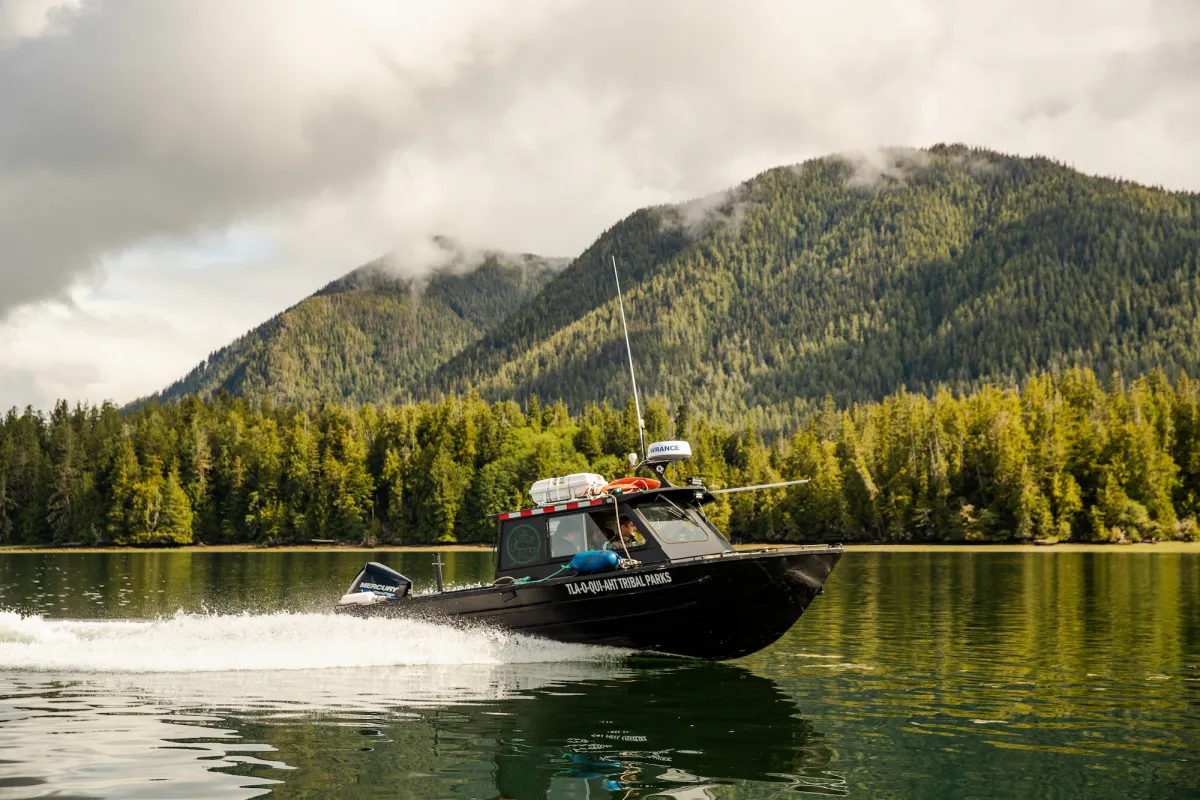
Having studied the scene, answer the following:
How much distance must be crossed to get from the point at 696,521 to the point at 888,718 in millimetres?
7209

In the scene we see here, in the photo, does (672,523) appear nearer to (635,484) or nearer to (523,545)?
(635,484)

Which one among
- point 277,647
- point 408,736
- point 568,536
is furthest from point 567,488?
point 408,736

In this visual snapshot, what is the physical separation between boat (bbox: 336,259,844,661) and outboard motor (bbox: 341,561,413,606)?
0.30m

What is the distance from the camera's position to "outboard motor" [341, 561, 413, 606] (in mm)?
25328

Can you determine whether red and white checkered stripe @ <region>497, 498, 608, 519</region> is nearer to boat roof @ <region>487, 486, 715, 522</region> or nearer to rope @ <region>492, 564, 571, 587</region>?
boat roof @ <region>487, 486, 715, 522</region>

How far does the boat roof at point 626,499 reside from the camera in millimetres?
23422

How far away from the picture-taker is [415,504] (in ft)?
495

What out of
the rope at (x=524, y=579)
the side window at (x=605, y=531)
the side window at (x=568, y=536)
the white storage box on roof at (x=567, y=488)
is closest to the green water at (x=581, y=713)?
the rope at (x=524, y=579)

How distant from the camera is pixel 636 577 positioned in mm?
22531

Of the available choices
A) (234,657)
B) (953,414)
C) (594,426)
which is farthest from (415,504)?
(234,657)

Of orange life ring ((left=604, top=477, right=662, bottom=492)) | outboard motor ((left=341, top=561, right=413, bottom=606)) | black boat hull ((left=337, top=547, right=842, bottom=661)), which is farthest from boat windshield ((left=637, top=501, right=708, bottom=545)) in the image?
outboard motor ((left=341, top=561, right=413, bottom=606))

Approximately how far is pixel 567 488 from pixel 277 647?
279 inches

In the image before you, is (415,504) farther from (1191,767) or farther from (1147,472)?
(1191,767)

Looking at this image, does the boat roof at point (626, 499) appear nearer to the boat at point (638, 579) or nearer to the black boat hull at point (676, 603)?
the boat at point (638, 579)
